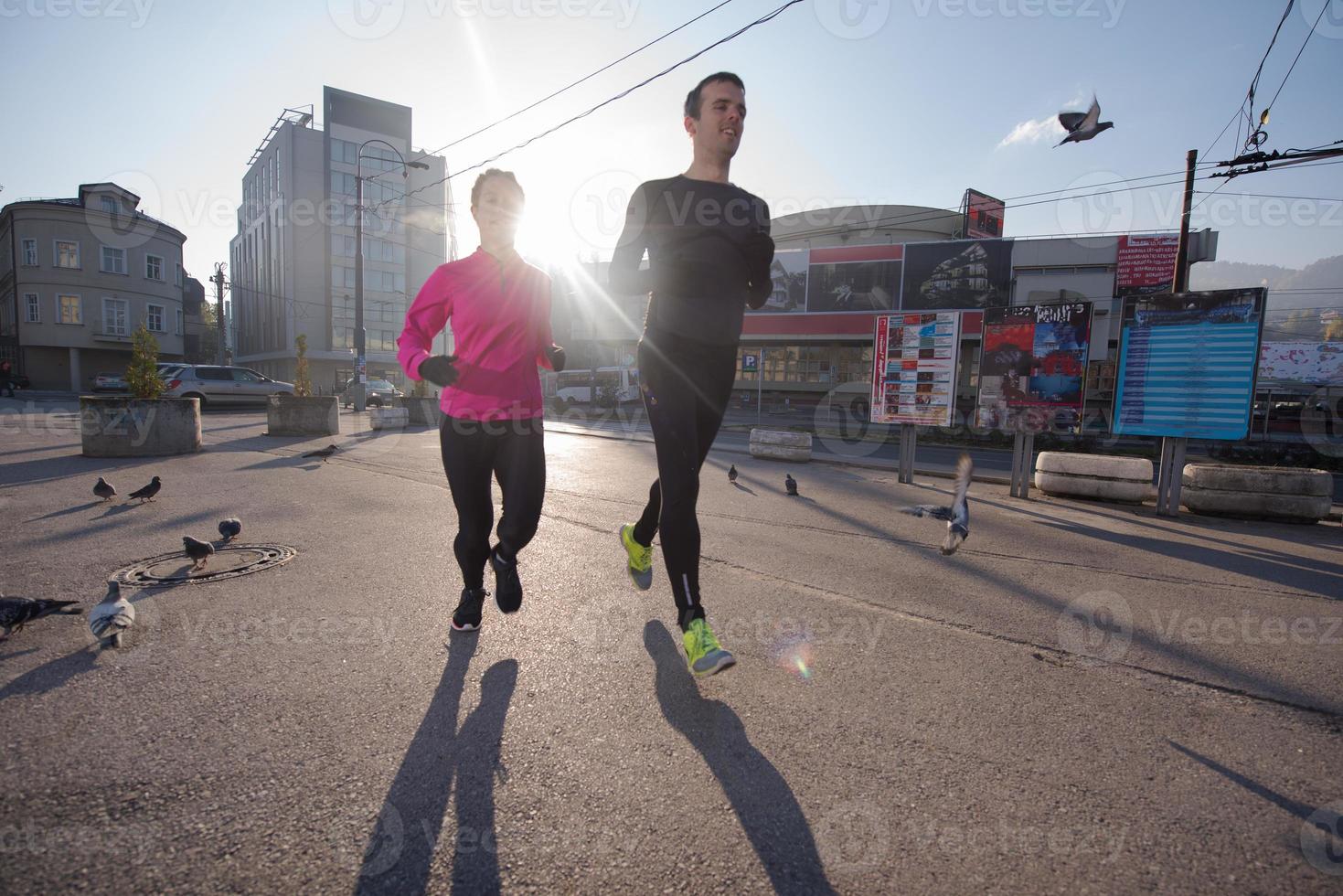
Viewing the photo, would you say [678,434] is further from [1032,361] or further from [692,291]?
[1032,361]

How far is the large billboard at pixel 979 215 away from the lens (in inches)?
1561

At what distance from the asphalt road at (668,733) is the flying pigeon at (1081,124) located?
1162 cm

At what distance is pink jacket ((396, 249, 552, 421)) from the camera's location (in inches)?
106

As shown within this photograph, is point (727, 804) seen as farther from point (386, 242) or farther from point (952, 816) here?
point (386, 242)

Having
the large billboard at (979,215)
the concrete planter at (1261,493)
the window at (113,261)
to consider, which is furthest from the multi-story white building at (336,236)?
the concrete planter at (1261,493)

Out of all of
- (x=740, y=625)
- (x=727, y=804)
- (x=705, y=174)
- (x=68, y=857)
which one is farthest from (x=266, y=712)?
(x=705, y=174)

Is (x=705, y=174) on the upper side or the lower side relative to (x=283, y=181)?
lower

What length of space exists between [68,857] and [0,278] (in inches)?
2420

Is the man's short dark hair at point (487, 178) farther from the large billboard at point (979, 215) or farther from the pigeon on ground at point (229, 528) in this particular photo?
the large billboard at point (979, 215)

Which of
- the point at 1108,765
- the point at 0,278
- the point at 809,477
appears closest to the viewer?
the point at 1108,765

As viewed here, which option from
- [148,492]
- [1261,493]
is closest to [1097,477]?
[1261,493]

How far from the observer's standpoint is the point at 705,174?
251 cm

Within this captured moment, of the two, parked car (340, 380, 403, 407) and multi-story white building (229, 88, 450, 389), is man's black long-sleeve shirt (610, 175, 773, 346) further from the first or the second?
multi-story white building (229, 88, 450, 389)

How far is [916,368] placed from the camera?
342 inches
